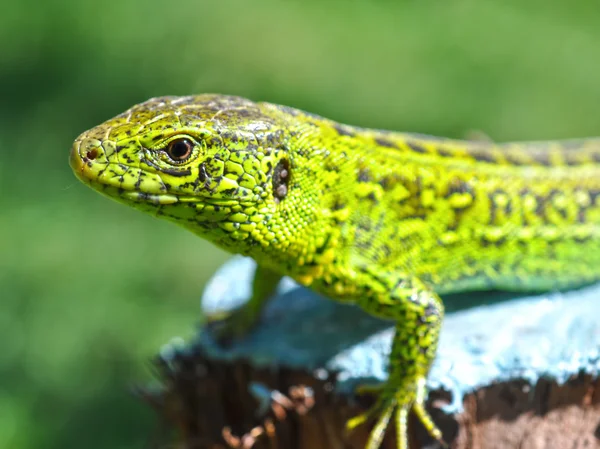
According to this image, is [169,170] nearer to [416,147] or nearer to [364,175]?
[364,175]

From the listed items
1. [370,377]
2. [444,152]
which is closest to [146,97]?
[444,152]

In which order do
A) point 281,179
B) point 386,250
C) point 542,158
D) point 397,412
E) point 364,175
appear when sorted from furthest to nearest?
point 542,158, point 386,250, point 364,175, point 397,412, point 281,179

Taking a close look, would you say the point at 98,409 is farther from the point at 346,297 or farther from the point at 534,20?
the point at 534,20

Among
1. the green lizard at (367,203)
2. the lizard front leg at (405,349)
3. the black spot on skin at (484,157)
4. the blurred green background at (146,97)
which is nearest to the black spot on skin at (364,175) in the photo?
the green lizard at (367,203)

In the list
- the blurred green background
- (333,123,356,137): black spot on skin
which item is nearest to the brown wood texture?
(333,123,356,137): black spot on skin

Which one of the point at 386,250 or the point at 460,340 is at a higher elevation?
the point at 386,250

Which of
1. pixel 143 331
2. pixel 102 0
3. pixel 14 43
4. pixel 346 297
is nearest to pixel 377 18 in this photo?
pixel 102 0

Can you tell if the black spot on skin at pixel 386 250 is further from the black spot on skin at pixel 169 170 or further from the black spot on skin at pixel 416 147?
the black spot on skin at pixel 169 170
